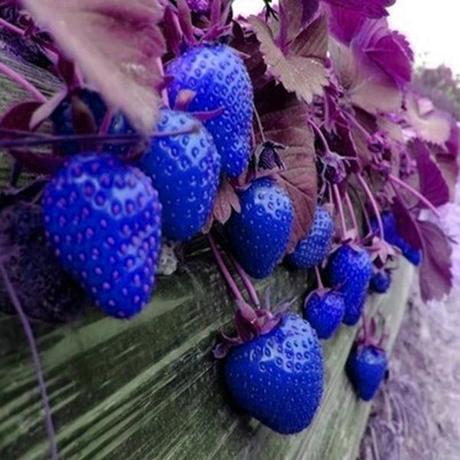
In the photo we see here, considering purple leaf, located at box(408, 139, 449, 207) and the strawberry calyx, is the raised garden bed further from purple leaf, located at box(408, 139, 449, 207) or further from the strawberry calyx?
purple leaf, located at box(408, 139, 449, 207)

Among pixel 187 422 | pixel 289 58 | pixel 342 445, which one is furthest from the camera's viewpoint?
pixel 342 445

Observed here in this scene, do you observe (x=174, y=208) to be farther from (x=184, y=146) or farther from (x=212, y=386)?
(x=212, y=386)

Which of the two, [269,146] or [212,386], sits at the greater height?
[269,146]

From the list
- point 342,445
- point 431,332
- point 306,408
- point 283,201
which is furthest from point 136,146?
point 431,332

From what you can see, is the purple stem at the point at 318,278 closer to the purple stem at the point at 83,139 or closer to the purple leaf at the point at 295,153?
the purple leaf at the point at 295,153

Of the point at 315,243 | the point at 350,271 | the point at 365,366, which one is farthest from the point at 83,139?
the point at 365,366

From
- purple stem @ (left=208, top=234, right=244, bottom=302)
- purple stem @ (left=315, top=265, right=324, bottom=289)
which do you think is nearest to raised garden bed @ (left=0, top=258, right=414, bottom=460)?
purple stem @ (left=208, top=234, right=244, bottom=302)
